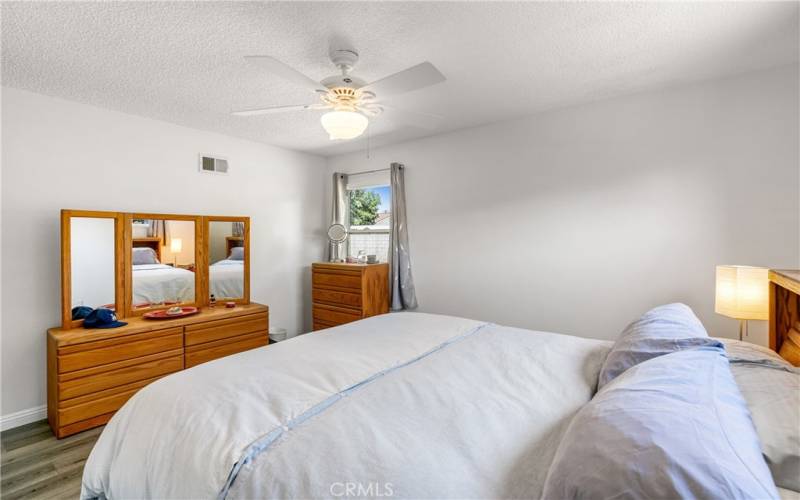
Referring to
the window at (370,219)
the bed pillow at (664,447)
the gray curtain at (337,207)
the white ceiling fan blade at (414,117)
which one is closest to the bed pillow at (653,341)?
the bed pillow at (664,447)

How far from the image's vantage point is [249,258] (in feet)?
12.2

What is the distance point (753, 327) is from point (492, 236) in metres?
1.88

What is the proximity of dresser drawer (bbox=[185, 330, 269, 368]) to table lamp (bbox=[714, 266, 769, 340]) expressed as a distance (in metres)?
3.61

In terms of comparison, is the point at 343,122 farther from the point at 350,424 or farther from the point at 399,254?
the point at 399,254

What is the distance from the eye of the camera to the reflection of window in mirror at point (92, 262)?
2637 millimetres

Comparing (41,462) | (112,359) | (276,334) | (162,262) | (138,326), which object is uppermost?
(162,262)

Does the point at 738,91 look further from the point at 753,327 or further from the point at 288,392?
the point at 288,392

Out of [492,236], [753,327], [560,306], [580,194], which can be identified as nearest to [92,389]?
[492,236]

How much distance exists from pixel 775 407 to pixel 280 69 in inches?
84.2

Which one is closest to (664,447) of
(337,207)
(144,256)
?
(144,256)

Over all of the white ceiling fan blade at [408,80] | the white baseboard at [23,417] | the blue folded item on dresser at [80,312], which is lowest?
the white baseboard at [23,417]

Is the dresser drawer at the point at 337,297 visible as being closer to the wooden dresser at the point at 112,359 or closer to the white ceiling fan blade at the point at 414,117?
the wooden dresser at the point at 112,359

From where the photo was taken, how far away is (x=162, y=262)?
3.13m

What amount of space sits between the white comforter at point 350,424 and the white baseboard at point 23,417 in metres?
1.98
